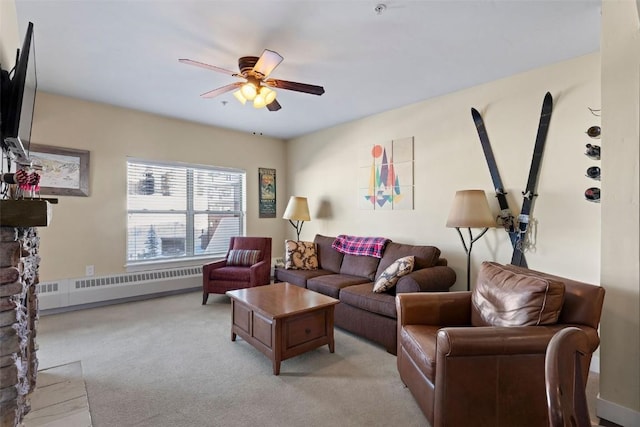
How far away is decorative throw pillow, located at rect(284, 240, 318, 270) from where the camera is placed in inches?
164

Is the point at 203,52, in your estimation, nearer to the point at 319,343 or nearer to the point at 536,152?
the point at 319,343

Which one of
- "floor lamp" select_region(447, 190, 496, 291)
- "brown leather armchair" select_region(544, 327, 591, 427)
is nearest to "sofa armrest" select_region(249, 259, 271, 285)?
"floor lamp" select_region(447, 190, 496, 291)

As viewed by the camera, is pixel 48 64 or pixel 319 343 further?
pixel 48 64

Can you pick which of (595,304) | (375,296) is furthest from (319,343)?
(595,304)

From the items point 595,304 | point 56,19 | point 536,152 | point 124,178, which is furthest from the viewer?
point 124,178

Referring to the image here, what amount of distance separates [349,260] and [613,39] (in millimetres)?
2984

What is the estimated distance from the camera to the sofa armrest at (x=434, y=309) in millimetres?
2143

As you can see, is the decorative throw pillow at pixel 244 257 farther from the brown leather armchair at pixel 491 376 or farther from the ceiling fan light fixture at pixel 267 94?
the brown leather armchair at pixel 491 376

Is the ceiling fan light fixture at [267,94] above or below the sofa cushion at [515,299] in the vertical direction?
above

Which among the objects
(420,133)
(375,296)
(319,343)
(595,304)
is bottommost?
(319,343)

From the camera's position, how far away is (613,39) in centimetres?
186

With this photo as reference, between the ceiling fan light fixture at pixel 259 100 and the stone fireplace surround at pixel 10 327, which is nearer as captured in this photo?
the stone fireplace surround at pixel 10 327

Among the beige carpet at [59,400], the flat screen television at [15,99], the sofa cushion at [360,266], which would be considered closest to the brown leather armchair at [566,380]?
the beige carpet at [59,400]

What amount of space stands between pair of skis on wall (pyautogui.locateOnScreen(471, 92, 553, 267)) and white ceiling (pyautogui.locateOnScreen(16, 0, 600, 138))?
0.50m
